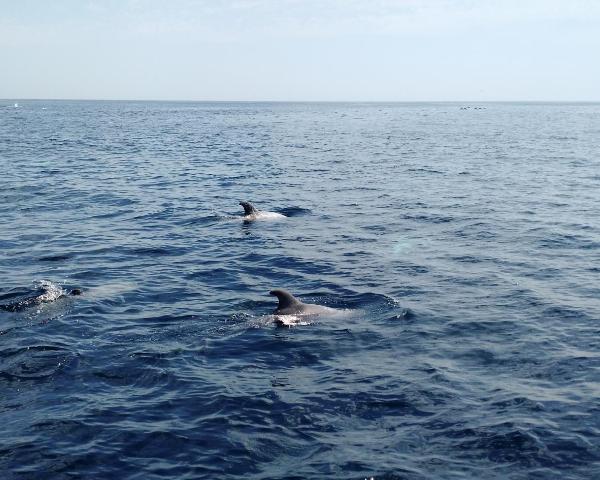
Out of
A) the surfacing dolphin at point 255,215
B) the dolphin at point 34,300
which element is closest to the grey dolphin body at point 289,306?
the dolphin at point 34,300

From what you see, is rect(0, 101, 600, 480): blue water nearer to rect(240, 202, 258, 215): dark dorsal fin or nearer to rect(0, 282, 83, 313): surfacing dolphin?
rect(0, 282, 83, 313): surfacing dolphin

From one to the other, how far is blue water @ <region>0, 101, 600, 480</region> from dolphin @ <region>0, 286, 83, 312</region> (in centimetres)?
29

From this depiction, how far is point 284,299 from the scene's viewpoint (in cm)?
1728

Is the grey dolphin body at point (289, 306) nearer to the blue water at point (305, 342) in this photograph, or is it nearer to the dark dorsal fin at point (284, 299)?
the dark dorsal fin at point (284, 299)

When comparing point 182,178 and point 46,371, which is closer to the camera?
point 46,371

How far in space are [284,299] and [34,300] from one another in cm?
769

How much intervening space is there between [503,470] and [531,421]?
1.86 m

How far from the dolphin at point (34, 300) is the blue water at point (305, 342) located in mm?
286

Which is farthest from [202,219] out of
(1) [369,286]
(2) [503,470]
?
(2) [503,470]

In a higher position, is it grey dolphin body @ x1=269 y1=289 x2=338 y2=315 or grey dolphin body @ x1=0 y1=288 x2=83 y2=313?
grey dolphin body @ x1=269 y1=289 x2=338 y2=315

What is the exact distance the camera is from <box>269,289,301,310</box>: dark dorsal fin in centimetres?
1716

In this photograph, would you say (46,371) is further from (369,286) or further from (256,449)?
(369,286)

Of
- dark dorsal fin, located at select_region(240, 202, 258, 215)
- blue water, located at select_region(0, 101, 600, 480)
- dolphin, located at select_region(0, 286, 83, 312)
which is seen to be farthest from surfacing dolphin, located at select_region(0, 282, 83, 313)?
dark dorsal fin, located at select_region(240, 202, 258, 215)

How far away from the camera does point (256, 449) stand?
1109cm
